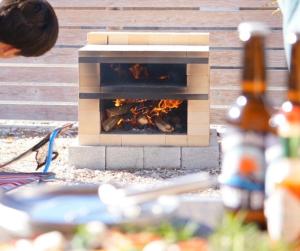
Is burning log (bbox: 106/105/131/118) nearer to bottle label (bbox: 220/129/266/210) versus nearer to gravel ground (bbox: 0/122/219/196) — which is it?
gravel ground (bbox: 0/122/219/196)

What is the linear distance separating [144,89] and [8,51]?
97.1 inches

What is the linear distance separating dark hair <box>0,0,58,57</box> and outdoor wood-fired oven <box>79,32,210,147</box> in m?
2.44

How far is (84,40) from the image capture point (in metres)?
7.11

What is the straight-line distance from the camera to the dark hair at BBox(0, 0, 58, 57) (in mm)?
2328

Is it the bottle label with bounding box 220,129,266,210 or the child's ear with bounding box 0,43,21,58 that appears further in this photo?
the child's ear with bounding box 0,43,21,58

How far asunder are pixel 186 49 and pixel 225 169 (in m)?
3.89

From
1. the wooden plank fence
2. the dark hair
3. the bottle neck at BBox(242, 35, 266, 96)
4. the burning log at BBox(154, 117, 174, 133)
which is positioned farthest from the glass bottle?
the wooden plank fence

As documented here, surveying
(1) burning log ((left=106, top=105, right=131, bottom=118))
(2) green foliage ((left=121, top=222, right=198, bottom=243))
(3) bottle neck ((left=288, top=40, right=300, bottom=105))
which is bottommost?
(2) green foliage ((left=121, top=222, right=198, bottom=243))

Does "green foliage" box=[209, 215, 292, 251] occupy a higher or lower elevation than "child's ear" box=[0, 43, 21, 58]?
lower

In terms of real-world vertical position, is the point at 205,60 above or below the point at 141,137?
above

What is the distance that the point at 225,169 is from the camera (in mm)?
1093

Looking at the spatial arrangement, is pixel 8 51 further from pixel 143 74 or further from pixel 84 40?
pixel 84 40

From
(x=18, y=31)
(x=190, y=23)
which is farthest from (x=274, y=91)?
(x=18, y=31)

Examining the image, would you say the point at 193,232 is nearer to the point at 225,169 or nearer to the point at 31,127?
the point at 225,169
